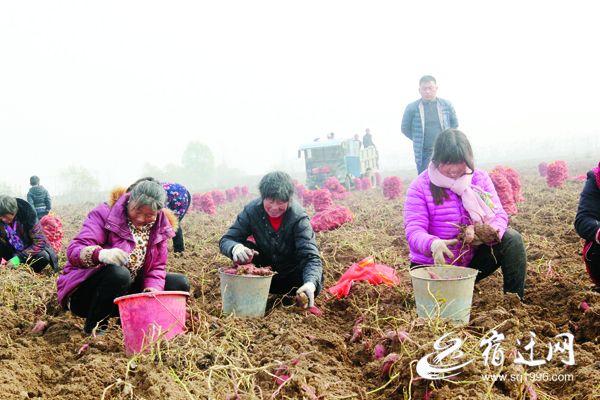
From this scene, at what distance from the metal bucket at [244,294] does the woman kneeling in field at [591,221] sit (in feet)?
6.62

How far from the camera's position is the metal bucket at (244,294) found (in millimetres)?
3475

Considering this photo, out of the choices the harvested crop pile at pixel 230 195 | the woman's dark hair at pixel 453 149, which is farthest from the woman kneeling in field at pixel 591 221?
the harvested crop pile at pixel 230 195

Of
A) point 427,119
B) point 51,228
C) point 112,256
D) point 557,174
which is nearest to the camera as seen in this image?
point 112,256

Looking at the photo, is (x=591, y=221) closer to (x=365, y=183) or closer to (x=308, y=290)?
(x=308, y=290)

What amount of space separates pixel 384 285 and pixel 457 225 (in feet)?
3.19

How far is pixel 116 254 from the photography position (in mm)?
3133

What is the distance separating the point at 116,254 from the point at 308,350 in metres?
1.24

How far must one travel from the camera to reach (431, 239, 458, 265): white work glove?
3.18 metres

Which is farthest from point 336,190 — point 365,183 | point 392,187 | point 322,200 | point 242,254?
point 242,254

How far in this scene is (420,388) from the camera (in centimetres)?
232

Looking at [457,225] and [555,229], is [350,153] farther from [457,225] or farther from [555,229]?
Answer: [457,225]

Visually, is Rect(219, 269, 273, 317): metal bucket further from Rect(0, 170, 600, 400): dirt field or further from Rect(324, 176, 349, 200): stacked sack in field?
Rect(324, 176, 349, 200): stacked sack in field

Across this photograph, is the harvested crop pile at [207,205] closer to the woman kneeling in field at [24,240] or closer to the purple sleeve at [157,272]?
the woman kneeling in field at [24,240]

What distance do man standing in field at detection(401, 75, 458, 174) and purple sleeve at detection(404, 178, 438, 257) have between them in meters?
3.06
